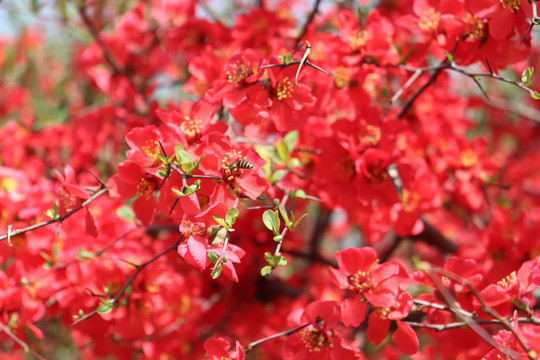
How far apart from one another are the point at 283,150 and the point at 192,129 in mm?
255

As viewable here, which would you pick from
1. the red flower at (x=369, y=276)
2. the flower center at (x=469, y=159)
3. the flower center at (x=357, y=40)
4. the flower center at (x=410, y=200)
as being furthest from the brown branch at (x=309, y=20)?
the red flower at (x=369, y=276)

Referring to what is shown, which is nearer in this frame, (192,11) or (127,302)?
(127,302)

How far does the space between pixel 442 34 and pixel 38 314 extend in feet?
4.04

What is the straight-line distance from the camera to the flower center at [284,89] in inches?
41.1

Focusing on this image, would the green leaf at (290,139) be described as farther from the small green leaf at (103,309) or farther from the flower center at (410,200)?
the small green leaf at (103,309)

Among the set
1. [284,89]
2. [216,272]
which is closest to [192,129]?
[284,89]

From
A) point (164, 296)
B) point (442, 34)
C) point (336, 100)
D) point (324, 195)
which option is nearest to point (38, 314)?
point (164, 296)

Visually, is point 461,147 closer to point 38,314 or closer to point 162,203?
point 162,203

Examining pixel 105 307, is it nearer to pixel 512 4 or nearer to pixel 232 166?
pixel 232 166

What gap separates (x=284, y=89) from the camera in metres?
1.05

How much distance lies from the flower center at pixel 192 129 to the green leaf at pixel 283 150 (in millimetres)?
225

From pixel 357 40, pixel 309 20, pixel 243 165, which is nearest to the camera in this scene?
pixel 243 165

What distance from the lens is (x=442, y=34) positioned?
119cm

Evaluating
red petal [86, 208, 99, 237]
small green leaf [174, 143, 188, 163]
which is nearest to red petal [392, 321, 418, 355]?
small green leaf [174, 143, 188, 163]
